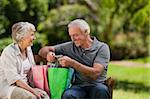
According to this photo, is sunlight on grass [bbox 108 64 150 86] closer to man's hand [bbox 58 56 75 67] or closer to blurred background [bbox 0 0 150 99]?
blurred background [bbox 0 0 150 99]

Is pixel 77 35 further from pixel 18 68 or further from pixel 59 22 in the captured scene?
pixel 59 22


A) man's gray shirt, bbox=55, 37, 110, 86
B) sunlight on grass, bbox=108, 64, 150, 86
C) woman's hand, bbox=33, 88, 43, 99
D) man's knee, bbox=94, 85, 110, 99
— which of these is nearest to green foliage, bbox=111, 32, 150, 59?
sunlight on grass, bbox=108, 64, 150, 86

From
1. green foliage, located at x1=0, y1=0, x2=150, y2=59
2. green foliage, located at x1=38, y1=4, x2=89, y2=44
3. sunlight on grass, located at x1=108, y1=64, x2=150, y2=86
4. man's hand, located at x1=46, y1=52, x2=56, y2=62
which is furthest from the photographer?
sunlight on grass, located at x1=108, y1=64, x2=150, y2=86

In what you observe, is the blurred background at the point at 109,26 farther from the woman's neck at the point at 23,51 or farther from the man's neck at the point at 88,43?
the man's neck at the point at 88,43

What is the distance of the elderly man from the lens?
12.5 ft

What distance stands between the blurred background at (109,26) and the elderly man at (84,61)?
103 cm

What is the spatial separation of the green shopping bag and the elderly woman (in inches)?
4.5

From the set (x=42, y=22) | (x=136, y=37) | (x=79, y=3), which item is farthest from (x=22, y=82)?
(x=136, y=37)

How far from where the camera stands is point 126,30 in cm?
1309

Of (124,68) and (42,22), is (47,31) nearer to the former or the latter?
(42,22)

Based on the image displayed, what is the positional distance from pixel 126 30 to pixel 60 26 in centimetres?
407

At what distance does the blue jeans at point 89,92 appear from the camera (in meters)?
3.82

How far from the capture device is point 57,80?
392cm

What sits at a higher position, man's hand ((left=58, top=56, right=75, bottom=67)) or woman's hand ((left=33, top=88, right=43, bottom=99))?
man's hand ((left=58, top=56, right=75, bottom=67))
